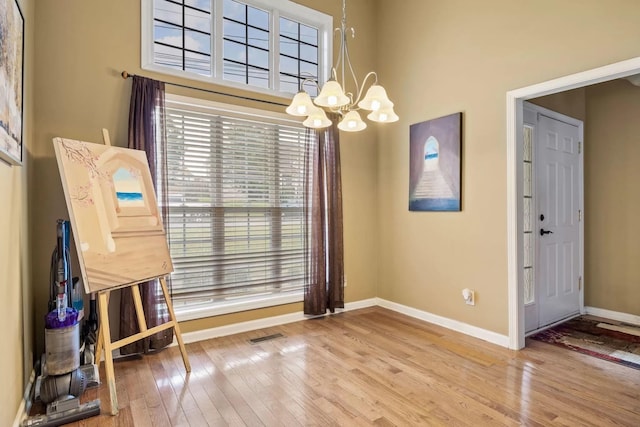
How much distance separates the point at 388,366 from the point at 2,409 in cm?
229

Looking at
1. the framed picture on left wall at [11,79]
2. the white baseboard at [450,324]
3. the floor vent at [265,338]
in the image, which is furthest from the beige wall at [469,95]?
the framed picture on left wall at [11,79]

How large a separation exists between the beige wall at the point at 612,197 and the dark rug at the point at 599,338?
40 cm

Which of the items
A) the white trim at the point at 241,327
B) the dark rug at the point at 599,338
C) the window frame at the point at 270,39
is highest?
the window frame at the point at 270,39

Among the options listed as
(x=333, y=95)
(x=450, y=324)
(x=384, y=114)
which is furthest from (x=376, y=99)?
(x=450, y=324)

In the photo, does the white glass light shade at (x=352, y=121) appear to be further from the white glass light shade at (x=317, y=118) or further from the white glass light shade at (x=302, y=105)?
the white glass light shade at (x=302, y=105)

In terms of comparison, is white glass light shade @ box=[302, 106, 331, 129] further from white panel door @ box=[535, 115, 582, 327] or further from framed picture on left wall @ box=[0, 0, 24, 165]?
white panel door @ box=[535, 115, 582, 327]

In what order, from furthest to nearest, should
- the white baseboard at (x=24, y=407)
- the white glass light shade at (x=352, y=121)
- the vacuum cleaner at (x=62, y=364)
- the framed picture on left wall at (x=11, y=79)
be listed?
the white glass light shade at (x=352, y=121)
the vacuum cleaner at (x=62, y=364)
the white baseboard at (x=24, y=407)
the framed picture on left wall at (x=11, y=79)

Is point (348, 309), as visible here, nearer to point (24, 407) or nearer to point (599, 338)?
point (599, 338)

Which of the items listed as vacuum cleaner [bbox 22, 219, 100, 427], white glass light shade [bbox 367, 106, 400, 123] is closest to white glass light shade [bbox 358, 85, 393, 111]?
white glass light shade [bbox 367, 106, 400, 123]

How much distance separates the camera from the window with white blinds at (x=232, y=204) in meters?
3.25

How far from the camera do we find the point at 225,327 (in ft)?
11.3

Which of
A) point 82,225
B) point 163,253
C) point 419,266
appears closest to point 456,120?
point 419,266

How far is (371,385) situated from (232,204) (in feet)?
6.77

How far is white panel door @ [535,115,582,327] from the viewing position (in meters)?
3.62
